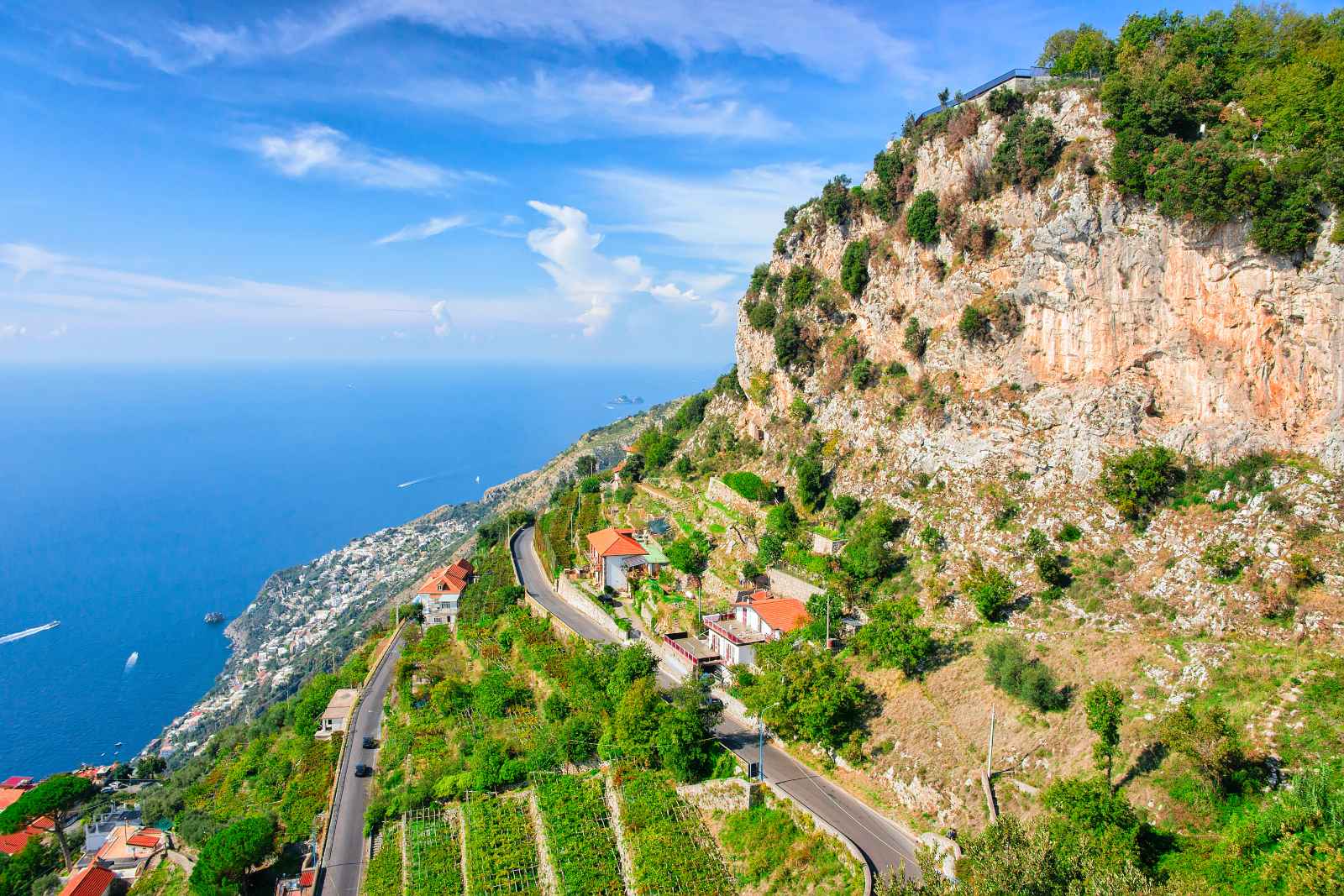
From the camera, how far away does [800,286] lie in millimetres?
43688

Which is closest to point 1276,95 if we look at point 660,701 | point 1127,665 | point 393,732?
point 1127,665

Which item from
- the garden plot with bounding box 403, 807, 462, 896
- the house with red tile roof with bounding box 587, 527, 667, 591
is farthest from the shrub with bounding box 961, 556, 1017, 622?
the garden plot with bounding box 403, 807, 462, 896

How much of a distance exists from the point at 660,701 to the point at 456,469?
464 feet

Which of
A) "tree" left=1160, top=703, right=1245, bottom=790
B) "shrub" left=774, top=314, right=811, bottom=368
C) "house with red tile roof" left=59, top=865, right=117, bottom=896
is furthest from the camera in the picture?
"shrub" left=774, top=314, right=811, bottom=368

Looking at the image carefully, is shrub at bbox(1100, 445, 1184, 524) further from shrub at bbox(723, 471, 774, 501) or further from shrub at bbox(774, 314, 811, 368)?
shrub at bbox(774, 314, 811, 368)

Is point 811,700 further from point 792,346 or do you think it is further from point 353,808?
point 792,346

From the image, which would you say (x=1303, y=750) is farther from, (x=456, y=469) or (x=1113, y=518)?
(x=456, y=469)

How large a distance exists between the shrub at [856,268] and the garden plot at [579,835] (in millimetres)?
29008

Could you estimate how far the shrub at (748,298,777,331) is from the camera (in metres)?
45.9

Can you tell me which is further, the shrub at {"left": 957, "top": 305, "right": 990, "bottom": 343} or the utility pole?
the shrub at {"left": 957, "top": 305, "right": 990, "bottom": 343}

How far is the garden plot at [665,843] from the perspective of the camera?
69.4ft

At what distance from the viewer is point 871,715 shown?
83.9 ft

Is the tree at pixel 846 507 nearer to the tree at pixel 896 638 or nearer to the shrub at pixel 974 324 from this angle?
the tree at pixel 896 638

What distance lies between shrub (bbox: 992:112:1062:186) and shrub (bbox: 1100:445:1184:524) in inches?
509
